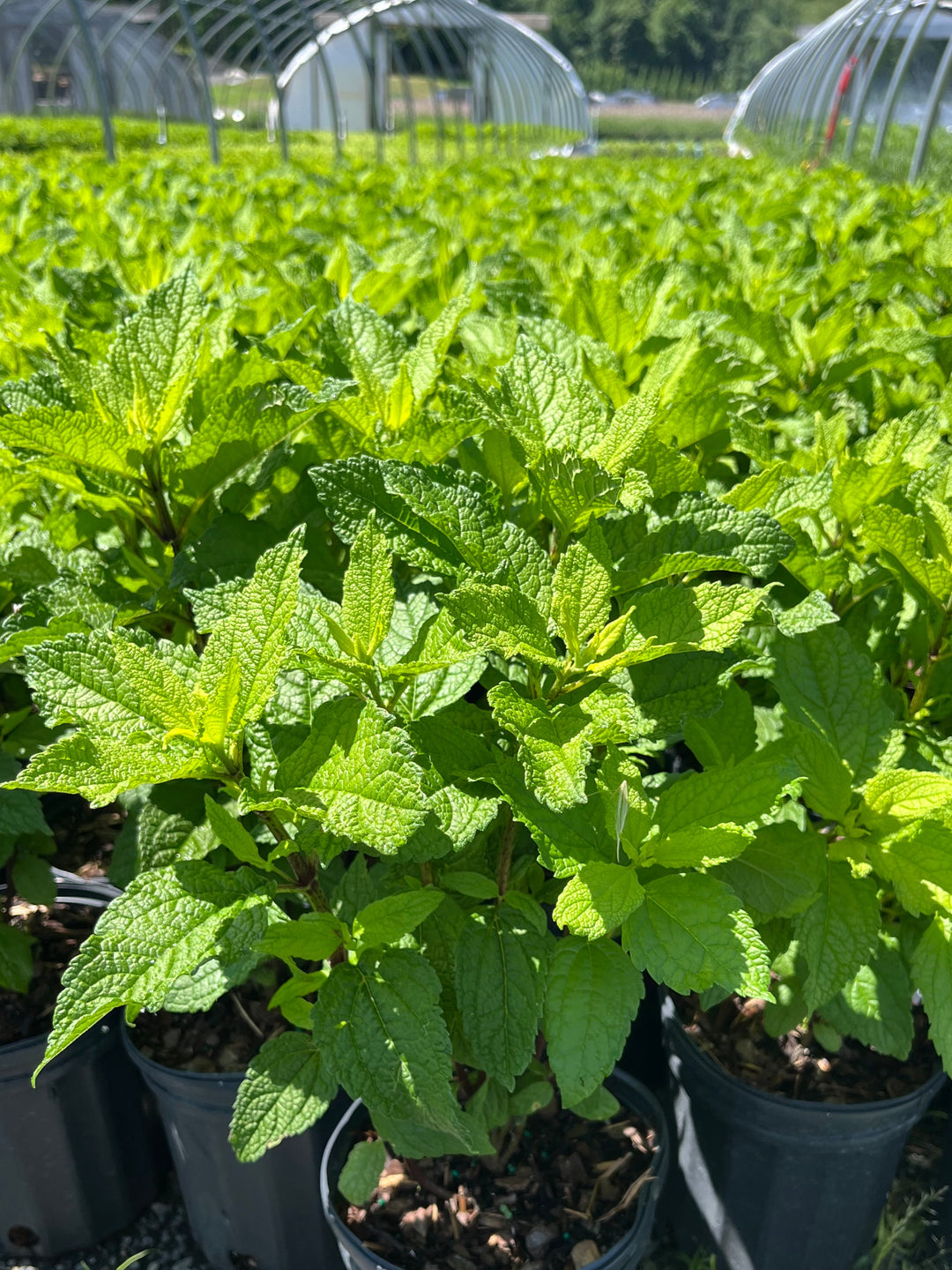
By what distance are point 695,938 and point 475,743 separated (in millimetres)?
350

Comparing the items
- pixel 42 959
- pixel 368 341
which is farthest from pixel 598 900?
pixel 42 959

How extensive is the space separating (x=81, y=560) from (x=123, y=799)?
41cm

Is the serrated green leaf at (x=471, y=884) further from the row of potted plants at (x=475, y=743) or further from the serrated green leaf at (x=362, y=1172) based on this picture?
the serrated green leaf at (x=362, y=1172)

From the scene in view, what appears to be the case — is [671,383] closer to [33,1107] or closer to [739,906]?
[739,906]

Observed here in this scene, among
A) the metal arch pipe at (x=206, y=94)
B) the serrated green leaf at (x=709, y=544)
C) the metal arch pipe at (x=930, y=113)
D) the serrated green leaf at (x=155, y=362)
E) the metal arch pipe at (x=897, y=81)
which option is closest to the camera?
the serrated green leaf at (x=709, y=544)

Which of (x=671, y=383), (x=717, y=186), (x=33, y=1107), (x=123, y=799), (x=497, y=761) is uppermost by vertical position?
(x=717, y=186)

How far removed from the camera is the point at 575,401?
141 cm

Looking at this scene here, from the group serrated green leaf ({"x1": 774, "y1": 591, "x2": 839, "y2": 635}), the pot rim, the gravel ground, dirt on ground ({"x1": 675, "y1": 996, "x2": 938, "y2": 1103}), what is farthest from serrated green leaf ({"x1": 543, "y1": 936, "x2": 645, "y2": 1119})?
the gravel ground

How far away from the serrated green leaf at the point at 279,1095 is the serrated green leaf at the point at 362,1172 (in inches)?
10.6

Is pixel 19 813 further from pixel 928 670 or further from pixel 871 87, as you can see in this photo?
pixel 871 87

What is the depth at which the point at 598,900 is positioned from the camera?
1.11 meters

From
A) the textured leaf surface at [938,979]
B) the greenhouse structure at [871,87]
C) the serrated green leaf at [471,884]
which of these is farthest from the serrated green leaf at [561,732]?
the greenhouse structure at [871,87]

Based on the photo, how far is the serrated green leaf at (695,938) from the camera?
3.51 feet

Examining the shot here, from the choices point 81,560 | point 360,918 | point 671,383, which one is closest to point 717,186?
point 671,383
